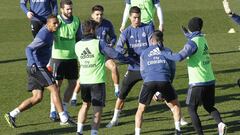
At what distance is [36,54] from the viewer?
12.7 m

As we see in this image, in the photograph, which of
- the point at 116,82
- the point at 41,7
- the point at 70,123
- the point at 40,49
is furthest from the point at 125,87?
the point at 41,7

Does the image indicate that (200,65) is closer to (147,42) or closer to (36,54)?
(147,42)

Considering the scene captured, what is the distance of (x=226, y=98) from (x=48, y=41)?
4707 millimetres

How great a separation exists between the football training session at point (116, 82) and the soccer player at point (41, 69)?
0.06ft

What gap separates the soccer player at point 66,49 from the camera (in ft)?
43.6

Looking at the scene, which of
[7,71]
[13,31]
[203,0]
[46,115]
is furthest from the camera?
[203,0]

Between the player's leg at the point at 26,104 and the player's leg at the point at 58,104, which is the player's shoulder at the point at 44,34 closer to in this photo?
the player's leg at the point at 58,104

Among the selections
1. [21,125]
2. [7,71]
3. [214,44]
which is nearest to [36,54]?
[21,125]

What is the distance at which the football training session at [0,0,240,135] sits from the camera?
11492 millimetres

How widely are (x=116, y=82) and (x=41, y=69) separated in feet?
9.61

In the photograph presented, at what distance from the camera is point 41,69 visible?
41.9ft

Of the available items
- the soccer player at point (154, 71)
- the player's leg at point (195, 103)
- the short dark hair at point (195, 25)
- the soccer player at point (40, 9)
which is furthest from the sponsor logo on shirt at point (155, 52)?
the soccer player at point (40, 9)

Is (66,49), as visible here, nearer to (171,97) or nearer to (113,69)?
(113,69)

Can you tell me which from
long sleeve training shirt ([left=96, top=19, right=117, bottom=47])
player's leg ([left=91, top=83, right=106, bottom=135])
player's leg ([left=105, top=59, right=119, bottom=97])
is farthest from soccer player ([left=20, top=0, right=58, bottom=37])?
player's leg ([left=91, top=83, right=106, bottom=135])
